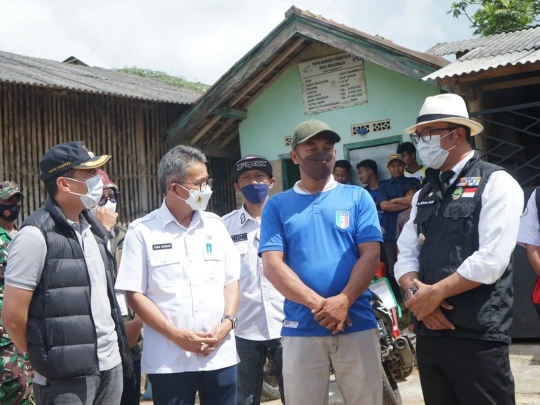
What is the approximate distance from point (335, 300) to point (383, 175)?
243 inches

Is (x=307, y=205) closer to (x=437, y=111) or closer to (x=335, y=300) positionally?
(x=335, y=300)

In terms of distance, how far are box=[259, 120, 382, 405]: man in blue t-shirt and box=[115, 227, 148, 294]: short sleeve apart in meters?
0.66

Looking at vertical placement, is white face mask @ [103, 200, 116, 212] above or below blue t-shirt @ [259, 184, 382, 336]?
above

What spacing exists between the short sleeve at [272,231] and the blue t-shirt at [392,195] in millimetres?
4628

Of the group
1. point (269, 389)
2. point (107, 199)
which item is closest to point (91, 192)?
point (107, 199)

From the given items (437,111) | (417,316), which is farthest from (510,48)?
(417,316)

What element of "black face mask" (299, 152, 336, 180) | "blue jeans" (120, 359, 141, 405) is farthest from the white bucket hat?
"blue jeans" (120, 359, 141, 405)

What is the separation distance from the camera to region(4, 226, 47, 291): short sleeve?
124 inches

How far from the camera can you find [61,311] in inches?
125

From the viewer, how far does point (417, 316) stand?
3.30 metres

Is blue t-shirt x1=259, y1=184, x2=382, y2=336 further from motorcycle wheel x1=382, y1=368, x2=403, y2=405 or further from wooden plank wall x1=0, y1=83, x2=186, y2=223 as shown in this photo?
wooden plank wall x1=0, y1=83, x2=186, y2=223

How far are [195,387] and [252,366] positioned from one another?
927mm

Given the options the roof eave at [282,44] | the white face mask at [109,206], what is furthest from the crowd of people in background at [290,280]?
the roof eave at [282,44]

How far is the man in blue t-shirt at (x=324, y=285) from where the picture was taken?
3.51 m
